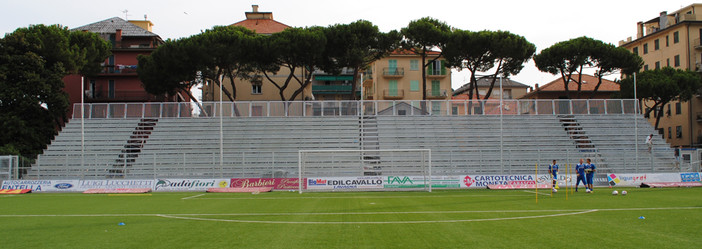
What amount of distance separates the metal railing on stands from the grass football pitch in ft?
72.9

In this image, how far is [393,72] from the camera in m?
67.9

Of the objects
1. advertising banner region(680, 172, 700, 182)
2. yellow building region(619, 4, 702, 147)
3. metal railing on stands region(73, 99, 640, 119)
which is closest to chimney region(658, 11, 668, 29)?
yellow building region(619, 4, 702, 147)

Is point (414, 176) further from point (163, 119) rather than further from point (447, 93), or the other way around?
point (447, 93)

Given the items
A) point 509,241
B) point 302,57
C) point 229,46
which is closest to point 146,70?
point 229,46

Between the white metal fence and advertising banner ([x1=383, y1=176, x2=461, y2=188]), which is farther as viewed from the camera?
the white metal fence

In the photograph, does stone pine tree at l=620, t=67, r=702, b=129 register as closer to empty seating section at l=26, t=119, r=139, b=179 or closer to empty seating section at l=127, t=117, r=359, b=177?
empty seating section at l=127, t=117, r=359, b=177

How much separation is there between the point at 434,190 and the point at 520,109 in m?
16.1

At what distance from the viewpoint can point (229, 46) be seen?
4475 centimetres

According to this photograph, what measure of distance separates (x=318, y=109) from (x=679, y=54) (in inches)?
1699

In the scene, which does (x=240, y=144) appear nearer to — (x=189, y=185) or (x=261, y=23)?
(x=189, y=185)

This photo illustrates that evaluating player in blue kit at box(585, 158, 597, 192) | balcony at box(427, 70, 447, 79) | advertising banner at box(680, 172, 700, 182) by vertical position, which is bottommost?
advertising banner at box(680, 172, 700, 182)

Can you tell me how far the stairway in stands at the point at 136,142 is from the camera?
34.7 m

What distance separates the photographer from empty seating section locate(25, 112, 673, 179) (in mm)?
32906

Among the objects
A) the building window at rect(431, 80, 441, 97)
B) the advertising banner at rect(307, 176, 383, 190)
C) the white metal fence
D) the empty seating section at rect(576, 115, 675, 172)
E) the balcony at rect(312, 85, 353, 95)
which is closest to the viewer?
the advertising banner at rect(307, 176, 383, 190)
